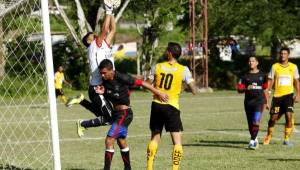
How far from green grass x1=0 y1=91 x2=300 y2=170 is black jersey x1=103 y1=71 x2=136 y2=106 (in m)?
1.56

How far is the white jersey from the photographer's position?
470 inches

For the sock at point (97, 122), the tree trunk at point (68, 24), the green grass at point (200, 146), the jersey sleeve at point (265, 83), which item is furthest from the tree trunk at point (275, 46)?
the sock at point (97, 122)

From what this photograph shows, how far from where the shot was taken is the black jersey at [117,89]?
11.6 meters

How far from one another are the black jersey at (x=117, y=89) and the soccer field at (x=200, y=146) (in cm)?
156

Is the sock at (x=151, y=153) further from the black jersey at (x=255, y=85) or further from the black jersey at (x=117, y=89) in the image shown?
the black jersey at (x=255, y=85)

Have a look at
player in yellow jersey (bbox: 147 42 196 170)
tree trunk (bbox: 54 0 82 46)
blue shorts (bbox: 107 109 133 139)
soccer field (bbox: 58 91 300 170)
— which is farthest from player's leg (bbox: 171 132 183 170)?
tree trunk (bbox: 54 0 82 46)

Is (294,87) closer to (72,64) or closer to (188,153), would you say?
(188,153)

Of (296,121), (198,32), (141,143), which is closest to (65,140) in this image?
(141,143)

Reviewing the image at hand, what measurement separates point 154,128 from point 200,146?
185 inches

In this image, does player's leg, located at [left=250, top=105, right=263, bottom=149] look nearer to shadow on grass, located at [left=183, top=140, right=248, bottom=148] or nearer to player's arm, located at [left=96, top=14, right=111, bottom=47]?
shadow on grass, located at [left=183, top=140, right=248, bottom=148]

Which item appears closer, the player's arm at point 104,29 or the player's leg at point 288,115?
the player's arm at point 104,29

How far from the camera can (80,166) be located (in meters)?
13.2

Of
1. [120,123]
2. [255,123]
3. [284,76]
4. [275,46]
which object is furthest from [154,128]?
[275,46]

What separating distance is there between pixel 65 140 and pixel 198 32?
2804 centimetres
